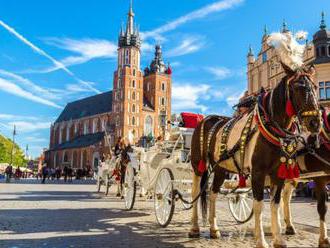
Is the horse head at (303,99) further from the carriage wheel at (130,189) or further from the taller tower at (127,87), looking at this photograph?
the taller tower at (127,87)

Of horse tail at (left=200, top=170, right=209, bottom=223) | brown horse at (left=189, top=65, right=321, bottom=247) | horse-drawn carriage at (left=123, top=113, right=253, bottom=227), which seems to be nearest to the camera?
brown horse at (left=189, top=65, right=321, bottom=247)

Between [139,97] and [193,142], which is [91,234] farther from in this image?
[139,97]

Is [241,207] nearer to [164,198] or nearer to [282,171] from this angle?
[164,198]

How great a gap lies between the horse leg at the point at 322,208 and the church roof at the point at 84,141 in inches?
3477

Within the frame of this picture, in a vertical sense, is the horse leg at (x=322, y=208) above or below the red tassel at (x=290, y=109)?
below

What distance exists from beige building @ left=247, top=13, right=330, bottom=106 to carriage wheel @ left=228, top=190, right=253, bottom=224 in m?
19.8

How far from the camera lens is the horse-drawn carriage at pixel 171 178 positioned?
8129 millimetres

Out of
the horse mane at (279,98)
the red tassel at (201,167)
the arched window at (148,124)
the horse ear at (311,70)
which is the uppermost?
the arched window at (148,124)

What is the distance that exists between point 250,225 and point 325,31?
31183 mm

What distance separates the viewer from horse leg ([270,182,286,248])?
17.7ft

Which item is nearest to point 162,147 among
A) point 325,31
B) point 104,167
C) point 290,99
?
point 290,99

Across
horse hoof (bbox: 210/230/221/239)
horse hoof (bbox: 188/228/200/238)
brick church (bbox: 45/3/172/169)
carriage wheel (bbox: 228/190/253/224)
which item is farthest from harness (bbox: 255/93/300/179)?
brick church (bbox: 45/3/172/169)

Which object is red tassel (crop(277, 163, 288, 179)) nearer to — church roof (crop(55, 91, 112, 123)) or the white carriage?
the white carriage

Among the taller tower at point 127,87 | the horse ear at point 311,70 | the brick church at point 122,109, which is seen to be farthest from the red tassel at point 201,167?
the taller tower at point 127,87
